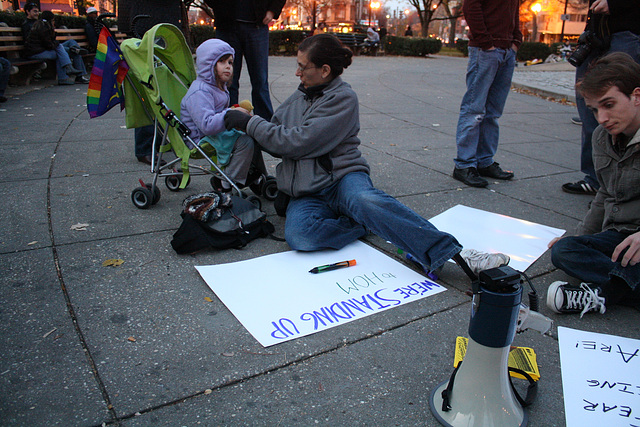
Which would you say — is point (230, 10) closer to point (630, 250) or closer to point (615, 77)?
point (615, 77)

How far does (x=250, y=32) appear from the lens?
15.2ft

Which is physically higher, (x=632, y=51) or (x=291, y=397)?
(x=632, y=51)

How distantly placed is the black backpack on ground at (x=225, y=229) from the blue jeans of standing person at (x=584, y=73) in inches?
99.4

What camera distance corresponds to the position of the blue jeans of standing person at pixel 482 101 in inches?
170

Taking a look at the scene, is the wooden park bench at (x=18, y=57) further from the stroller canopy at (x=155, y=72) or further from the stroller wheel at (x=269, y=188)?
the stroller wheel at (x=269, y=188)

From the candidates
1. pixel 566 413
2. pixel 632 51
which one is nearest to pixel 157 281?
pixel 566 413

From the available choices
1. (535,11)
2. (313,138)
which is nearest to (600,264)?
(313,138)

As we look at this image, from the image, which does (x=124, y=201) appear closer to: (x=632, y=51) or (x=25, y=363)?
(x=25, y=363)

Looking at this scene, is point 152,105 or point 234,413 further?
point 152,105

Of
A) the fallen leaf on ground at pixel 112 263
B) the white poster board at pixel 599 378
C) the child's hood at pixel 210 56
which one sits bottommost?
the white poster board at pixel 599 378

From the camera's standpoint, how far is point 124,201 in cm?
368

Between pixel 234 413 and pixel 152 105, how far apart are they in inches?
91.8

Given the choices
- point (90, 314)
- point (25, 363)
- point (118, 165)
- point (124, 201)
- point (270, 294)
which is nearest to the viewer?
point (25, 363)

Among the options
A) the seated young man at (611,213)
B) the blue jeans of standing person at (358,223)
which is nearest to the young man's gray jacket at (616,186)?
the seated young man at (611,213)
